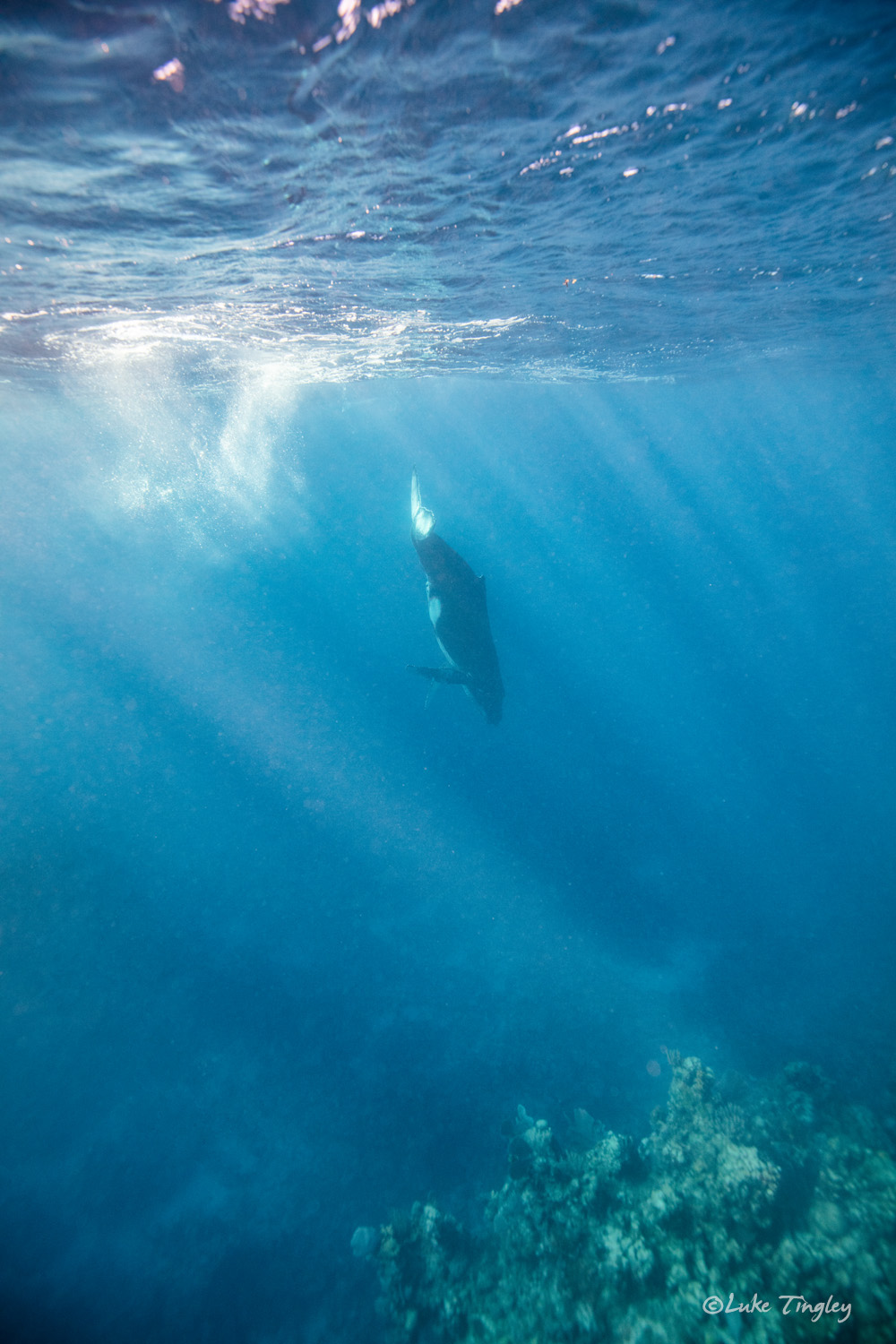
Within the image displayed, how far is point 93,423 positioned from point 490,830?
105 feet

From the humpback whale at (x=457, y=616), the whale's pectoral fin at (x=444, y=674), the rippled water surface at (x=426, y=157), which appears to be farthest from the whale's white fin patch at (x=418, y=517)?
the rippled water surface at (x=426, y=157)

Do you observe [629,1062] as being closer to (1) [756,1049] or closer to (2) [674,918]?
(1) [756,1049]

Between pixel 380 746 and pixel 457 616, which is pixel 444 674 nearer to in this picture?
pixel 457 616

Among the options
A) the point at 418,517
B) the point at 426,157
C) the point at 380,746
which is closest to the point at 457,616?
the point at 418,517

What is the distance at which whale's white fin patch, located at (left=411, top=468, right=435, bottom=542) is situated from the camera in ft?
27.4

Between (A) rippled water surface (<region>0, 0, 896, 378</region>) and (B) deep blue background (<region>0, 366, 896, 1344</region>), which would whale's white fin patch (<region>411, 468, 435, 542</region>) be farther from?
(B) deep blue background (<region>0, 366, 896, 1344</region>)

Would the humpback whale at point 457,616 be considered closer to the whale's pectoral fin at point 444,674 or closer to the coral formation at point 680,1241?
the whale's pectoral fin at point 444,674

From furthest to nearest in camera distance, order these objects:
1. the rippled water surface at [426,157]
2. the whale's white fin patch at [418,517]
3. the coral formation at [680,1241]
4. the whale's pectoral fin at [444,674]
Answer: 1. the whale's pectoral fin at [444,674]
2. the whale's white fin patch at [418,517]
3. the coral formation at [680,1241]
4. the rippled water surface at [426,157]

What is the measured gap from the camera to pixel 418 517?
8.56 m

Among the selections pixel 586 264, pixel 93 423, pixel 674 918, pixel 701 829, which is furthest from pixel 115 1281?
pixel 93 423

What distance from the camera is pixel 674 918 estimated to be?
16406 millimetres

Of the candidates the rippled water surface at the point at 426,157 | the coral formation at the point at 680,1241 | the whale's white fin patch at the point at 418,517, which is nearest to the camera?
the rippled water surface at the point at 426,157

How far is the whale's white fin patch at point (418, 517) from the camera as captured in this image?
8.35m

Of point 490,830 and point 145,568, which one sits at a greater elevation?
point 145,568
